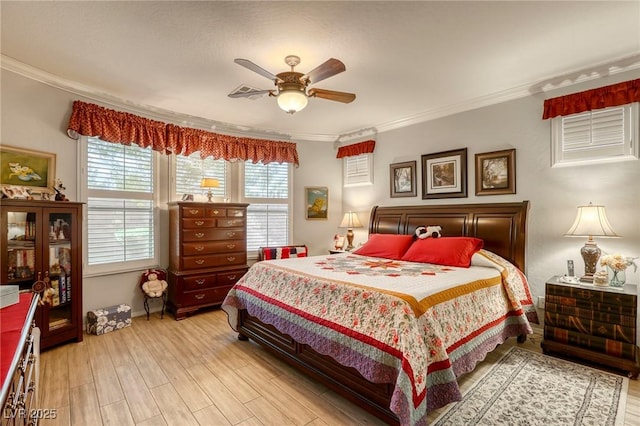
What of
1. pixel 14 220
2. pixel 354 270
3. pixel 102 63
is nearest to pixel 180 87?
pixel 102 63

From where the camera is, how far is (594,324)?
2.67m

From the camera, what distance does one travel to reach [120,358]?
2.89 metres

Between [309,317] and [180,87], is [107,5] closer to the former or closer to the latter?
[180,87]

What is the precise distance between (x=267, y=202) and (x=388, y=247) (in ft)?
7.48

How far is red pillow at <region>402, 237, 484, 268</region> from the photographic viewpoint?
3.22 m

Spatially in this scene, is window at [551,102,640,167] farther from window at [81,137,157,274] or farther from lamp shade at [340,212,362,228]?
window at [81,137,157,274]

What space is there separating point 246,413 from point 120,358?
1577mm

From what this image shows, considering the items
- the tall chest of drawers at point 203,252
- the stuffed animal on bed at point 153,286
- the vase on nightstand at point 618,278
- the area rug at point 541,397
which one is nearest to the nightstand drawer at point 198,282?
the tall chest of drawers at point 203,252

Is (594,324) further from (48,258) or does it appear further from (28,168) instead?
(28,168)

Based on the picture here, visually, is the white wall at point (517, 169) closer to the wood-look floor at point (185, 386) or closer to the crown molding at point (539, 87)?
the crown molding at point (539, 87)

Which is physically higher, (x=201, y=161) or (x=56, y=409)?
(x=201, y=161)

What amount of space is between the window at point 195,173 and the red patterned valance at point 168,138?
0.14m

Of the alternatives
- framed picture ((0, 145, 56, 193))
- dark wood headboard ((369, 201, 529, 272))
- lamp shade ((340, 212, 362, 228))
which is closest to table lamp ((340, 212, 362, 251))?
lamp shade ((340, 212, 362, 228))

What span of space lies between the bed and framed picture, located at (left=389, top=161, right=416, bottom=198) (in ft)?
3.41
